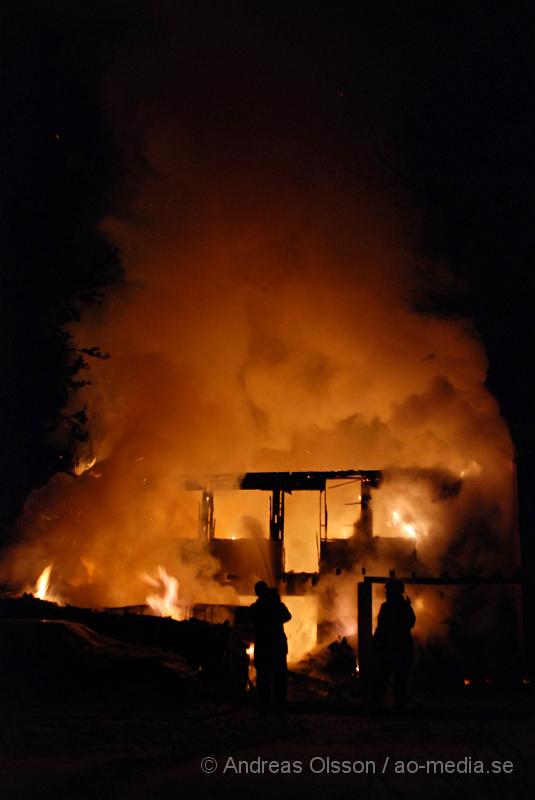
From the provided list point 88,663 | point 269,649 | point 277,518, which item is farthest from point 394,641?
point 277,518

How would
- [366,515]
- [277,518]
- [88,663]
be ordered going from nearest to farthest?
[88,663] < [366,515] < [277,518]

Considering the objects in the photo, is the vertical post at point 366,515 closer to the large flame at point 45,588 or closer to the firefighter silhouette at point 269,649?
the large flame at point 45,588

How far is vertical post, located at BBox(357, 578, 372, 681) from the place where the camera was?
11156mm

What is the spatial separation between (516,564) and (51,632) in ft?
35.9

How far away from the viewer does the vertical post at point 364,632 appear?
439 inches

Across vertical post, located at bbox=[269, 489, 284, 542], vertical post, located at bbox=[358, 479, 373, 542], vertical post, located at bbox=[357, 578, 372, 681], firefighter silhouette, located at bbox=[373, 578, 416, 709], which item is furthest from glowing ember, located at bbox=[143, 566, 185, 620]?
firefighter silhouette, located at bbox=[373, 578, 416, 709]

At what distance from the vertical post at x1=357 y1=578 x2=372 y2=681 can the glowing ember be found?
9341 millimetres

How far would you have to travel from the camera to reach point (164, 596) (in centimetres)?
→ 2109

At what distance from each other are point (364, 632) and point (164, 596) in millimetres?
11160

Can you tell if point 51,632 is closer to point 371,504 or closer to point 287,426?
point 371,504

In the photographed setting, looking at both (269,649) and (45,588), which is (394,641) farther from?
(45,588)

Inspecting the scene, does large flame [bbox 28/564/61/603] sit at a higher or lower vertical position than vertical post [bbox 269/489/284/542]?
lower

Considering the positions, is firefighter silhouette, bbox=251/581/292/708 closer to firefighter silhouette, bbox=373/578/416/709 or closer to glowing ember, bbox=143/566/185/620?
firefighter silhouette, bbox=373/578/416/709

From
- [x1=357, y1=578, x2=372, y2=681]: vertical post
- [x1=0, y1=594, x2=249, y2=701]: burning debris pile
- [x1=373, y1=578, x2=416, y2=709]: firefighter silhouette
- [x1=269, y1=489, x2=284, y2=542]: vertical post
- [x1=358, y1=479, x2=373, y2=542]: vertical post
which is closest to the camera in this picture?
[x1=0, y1=594, x2=249, y2=701]: burning debris pile
